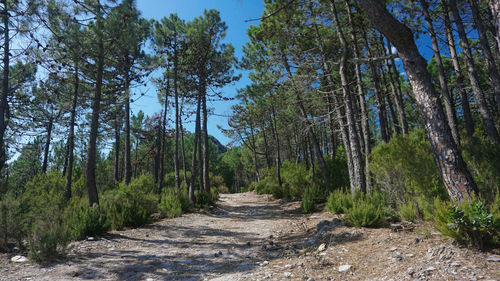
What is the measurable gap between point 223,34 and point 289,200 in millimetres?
9040

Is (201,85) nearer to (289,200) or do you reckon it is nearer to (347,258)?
(289,200)

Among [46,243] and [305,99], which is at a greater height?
[305,99]

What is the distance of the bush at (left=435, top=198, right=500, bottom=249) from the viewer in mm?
2543

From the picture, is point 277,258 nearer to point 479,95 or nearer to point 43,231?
point 43,231

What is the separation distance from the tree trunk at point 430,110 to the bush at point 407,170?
857 mm

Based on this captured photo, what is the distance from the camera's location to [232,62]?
12734 mm

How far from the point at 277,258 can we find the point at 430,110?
127 inches

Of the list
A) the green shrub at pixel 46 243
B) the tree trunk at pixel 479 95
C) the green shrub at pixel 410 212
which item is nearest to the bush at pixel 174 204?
the green shrub at pixel 46 243

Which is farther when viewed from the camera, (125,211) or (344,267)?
(125,211)

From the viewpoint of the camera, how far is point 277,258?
387 cm

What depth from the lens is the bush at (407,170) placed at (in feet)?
13.8

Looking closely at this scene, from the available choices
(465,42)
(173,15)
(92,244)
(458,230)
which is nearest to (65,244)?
(92,244)

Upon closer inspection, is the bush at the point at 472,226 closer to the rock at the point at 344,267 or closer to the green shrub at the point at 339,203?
the rock at the point at 344,267

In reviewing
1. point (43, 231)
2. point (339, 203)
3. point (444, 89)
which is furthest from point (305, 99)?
point (43, 231)
